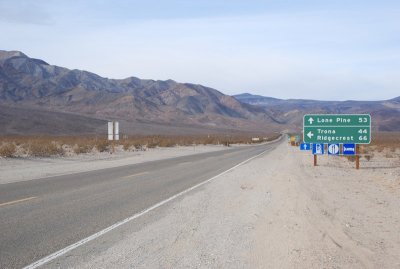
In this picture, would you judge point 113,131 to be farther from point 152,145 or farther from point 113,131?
point 152,145

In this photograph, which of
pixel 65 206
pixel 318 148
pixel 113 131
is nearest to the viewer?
pixel 65 206

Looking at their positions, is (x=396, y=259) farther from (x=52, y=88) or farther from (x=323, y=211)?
(x=52, y=88)

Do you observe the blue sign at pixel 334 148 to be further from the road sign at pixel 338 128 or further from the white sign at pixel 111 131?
the white sign at pixel 111 131

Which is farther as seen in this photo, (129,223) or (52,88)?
(52,88)

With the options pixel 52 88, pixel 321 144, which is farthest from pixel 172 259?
pixel 52 88

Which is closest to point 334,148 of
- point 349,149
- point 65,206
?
point 349,149

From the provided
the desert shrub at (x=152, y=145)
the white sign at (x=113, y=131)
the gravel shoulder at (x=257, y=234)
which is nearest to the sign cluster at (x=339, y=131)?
the gravel shoulder at (x=257, y=234)

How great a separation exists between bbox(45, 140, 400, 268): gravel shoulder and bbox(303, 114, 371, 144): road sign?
11.0m

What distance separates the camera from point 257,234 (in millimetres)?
9047

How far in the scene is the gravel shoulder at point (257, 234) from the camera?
7207 mm

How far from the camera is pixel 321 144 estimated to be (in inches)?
1093

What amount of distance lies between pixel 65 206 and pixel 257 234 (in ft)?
16.5

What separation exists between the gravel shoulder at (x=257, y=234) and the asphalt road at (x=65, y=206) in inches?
23.0

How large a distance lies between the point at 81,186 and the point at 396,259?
11101mm
